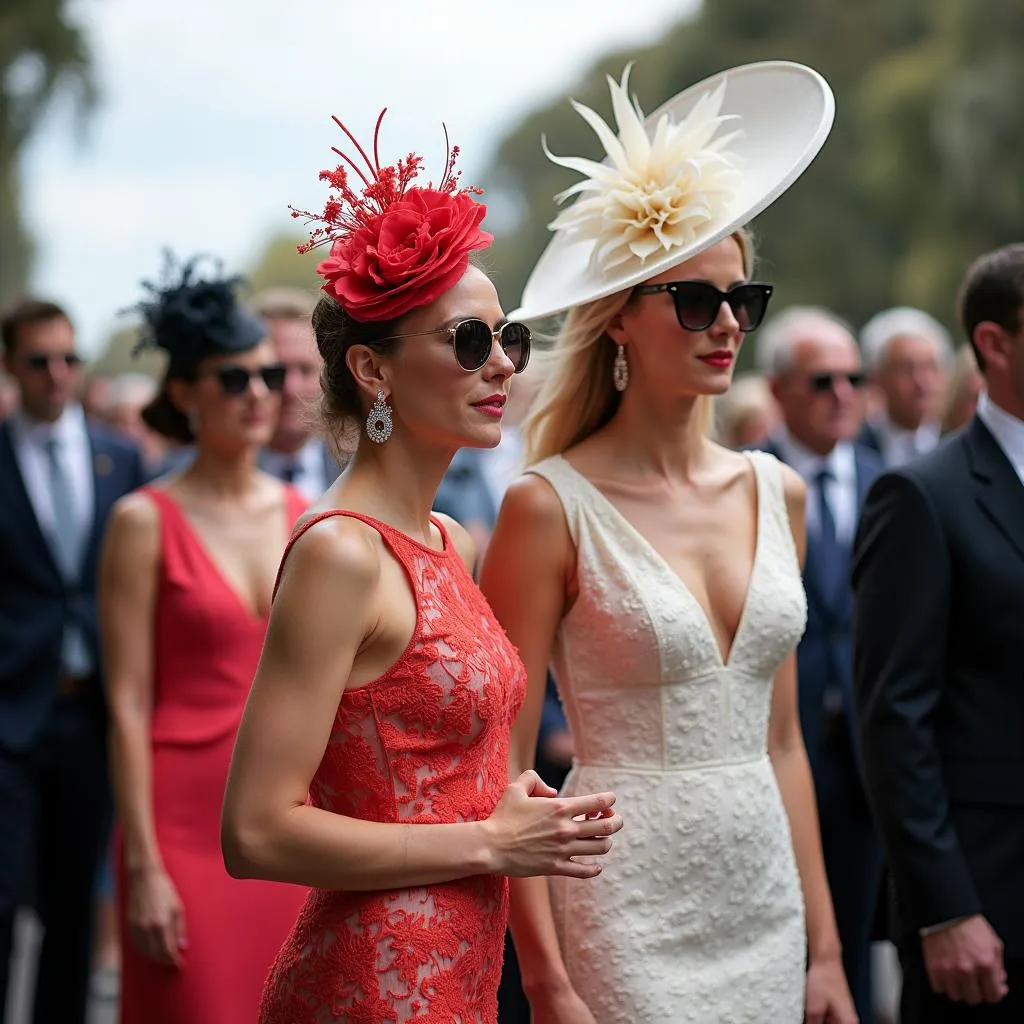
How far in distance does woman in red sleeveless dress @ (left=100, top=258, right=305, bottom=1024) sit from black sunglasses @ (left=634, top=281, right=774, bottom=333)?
1.97 meters

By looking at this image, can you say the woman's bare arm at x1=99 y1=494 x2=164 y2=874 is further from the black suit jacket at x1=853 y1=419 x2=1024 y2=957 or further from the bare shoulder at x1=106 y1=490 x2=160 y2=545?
the black suit jacket at x1=853 y1=419 x2=1024 y2=957

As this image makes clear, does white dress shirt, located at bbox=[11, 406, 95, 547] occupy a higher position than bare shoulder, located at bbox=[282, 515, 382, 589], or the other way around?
white dress shirt, located at bbox=[11, 406, 95, 547]

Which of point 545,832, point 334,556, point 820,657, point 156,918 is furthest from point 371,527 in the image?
point 820,657

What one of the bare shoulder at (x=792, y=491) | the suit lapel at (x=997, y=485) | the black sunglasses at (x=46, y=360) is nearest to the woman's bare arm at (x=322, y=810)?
the bare shoulder at (x=792, y=491)

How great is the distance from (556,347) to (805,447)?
9.93 ft

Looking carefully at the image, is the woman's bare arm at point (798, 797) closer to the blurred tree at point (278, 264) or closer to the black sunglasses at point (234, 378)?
the black sunglasses at point (234, 378)

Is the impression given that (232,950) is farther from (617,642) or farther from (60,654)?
(60,654)

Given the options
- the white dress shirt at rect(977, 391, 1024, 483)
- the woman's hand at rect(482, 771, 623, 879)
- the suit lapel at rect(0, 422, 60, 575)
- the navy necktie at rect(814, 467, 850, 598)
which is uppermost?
the suit lapel at rect(0, 422, 60, 575)

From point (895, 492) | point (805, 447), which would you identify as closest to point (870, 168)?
point (805, 447)

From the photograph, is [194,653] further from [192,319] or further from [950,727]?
[950,727]

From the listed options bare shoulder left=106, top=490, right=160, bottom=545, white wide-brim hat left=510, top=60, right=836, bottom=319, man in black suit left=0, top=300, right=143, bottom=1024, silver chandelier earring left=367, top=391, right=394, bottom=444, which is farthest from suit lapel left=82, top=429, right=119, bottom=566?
silver chandelier earring left=367, top=391, right=394, bottom=444

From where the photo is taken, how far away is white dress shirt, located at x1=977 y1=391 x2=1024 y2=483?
4.44 meters

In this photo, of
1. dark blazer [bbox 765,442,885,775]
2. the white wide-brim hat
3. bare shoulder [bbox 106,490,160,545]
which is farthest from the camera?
dark blazer [bbox 765,442,885,775]

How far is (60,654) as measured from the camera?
23.0 feet
